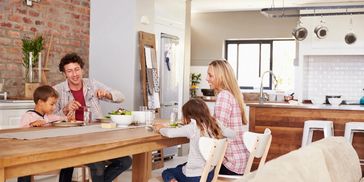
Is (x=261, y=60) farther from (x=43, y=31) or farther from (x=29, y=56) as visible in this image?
(x=29, y=56)

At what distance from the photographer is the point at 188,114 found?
3775 millimetres

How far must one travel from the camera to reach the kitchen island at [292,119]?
6660 mm

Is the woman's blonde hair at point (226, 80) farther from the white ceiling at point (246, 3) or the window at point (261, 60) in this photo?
the window at point (261, 60)

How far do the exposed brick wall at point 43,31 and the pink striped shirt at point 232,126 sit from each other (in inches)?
104

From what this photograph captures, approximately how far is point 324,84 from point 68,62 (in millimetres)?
6536

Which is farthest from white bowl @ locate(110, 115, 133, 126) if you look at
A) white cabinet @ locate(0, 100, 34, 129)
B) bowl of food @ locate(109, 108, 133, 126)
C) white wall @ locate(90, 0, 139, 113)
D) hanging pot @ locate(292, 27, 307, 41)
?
hanging pot @ locate(292, 27, 307, 41)

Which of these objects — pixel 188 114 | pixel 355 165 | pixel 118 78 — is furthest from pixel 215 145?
pixel 118 78

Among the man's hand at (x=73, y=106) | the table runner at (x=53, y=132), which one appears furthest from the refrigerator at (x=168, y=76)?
the table runner at (x=53, y=132)

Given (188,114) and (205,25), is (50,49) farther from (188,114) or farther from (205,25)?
(205,25)

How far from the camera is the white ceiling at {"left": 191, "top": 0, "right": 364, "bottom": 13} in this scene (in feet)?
31.6

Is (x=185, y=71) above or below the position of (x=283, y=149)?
above

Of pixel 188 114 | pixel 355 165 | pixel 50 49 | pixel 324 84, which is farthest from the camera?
pixel 324 84

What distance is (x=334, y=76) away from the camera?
9992 mm

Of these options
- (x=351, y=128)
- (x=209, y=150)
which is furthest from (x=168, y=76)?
(x=209, y=150)
